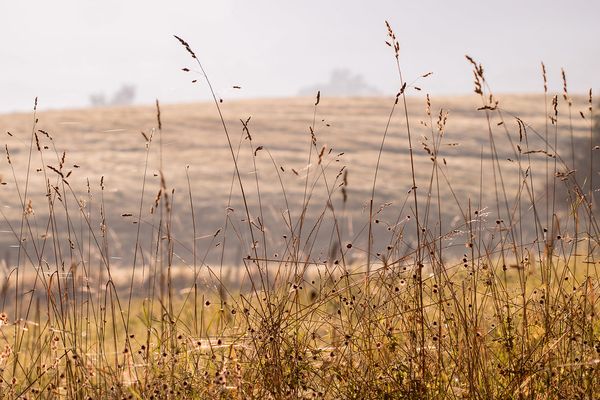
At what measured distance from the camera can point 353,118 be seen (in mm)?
41719

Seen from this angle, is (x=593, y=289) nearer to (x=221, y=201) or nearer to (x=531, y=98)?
(x=221, y=201)

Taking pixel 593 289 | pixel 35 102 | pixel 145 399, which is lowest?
pixel 145 399

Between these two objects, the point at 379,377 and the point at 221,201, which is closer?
the point at 379,377

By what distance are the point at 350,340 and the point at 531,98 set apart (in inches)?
1808

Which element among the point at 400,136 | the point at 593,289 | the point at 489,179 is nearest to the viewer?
the point at 593,289

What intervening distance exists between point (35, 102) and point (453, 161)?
1192 inches

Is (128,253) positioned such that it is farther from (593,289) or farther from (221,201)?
(593,289)

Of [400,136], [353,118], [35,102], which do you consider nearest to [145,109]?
[353,118]

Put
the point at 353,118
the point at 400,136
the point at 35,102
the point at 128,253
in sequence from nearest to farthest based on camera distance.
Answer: the point at 35,102 < the point at 128,253 < the point at 400,136 < the point at 353,118

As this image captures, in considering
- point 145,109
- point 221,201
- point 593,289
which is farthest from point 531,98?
point 593,289

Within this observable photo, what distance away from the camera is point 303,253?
3562 mm

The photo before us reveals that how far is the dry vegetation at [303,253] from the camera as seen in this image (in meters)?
3.46

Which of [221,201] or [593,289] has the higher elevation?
[593,289]

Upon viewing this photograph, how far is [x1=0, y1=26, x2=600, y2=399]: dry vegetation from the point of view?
11.3 feet
